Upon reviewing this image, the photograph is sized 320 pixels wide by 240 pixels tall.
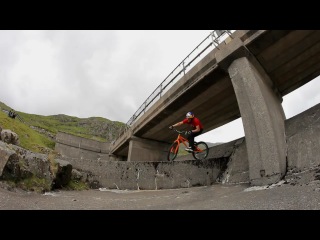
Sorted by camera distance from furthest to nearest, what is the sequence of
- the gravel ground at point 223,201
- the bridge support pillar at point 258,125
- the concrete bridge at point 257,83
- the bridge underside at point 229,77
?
the bridge underside at point 229,77
the concrete bridge at point 257,83
the bridge support pillar at point 258,125
the gravel ground at point 223,201

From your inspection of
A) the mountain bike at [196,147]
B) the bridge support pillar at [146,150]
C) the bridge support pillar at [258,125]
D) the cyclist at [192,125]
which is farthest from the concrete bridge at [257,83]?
the bridge support pillar at [146,150]

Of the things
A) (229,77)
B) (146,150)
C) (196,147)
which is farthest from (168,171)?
(146,150)

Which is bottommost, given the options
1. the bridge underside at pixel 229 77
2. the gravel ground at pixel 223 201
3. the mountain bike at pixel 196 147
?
the gravel ground at pixel 223 201

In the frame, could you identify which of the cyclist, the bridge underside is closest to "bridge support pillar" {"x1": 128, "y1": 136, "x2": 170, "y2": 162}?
the bridge underside

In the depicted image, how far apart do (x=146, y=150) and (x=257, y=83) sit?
14.5 meters

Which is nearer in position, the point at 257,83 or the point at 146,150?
the point at 257,83

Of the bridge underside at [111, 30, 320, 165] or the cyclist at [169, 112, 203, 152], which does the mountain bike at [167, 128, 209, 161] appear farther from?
→ the bridge underside at [111, 30, 320, 165]

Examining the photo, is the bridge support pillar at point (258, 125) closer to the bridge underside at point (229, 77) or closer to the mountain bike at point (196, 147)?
the bridge underside at point (229, 77)

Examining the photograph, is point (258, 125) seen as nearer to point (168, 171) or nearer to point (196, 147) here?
point (196, 147)

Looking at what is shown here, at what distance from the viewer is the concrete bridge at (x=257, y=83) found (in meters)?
9.73

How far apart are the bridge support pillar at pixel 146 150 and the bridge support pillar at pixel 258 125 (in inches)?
527

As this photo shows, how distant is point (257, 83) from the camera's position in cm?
1077
